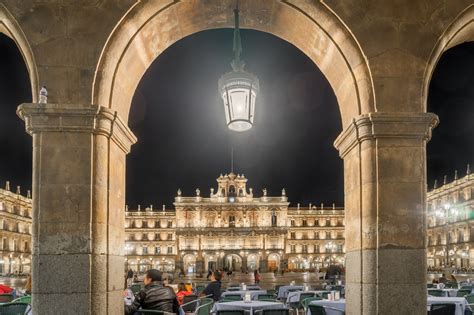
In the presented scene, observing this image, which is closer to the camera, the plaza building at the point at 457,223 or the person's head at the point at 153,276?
the person's head at the point at 153,276

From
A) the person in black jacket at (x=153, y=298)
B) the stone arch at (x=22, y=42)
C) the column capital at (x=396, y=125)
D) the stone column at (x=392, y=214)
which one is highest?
the stone arch at (x=22, y=42)

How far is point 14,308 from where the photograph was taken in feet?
31.7

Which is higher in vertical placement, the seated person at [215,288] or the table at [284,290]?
the seated person at [215,288]

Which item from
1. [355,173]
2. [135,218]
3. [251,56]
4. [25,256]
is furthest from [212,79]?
[135,218]

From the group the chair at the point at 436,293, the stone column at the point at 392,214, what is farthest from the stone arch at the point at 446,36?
the chair at the point at 436,293

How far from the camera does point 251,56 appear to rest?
12.8 m

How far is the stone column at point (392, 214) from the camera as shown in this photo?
19.1 ft

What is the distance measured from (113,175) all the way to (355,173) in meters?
2.72

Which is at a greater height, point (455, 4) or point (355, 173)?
point (455, 4)

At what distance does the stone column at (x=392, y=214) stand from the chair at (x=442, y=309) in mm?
4145

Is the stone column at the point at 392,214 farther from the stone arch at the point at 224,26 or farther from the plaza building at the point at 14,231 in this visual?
the plaza building at the point at 14,231

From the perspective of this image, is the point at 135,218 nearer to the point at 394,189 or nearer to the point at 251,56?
the point at 251,56

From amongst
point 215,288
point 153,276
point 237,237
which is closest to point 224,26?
point 153,276

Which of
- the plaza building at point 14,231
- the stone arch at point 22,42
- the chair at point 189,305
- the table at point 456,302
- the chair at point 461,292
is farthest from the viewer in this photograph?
the plaza building at point 14,231
